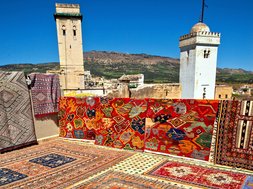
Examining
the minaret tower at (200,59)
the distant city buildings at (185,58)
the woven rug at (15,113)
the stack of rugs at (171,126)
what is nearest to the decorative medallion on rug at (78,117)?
the stack of rugs at (171,126)

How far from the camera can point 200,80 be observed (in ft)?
53.9

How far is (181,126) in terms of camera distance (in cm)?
463

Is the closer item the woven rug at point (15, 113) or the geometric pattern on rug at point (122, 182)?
the geometric pattern on rug at point (122, 182)

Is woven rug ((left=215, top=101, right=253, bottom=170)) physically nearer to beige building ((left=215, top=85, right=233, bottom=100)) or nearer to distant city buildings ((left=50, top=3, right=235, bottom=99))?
distant city buildings ((left=50, top=3, right=235, bottom=99))

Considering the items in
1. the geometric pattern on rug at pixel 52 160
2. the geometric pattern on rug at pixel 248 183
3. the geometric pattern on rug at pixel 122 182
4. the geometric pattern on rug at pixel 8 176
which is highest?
the geometric pattern on rug at pixel 248 183

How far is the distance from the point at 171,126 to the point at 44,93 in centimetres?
403

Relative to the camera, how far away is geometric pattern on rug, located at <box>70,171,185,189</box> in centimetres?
343

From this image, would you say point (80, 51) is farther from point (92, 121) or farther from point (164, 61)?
point (164, 61)

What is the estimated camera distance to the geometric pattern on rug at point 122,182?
3.43m

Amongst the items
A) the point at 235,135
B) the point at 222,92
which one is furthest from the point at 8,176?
the point at 222,92

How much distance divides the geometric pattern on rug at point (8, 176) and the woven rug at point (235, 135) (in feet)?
13.7

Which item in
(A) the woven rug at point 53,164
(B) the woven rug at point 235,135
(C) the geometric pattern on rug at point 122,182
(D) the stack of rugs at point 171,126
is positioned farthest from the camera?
(D) the stack of rugs at point 171,126

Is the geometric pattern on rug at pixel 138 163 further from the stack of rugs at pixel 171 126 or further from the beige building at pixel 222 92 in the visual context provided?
the beige building at pixel 222 92

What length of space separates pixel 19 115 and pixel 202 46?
1469cm
